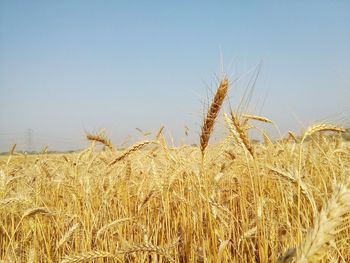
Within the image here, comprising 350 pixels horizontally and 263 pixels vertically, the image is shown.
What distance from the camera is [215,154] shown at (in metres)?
3.75

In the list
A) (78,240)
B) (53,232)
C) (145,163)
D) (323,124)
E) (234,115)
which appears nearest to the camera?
(234,115)

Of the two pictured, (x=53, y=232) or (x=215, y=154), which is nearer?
(x=53, y=232)

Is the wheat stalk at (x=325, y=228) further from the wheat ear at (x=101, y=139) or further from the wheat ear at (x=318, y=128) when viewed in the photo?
the wheat ear at (x=101, y=139)

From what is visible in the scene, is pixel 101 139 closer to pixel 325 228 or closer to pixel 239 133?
pixel 239 133

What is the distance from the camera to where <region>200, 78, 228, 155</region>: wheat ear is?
1.57m

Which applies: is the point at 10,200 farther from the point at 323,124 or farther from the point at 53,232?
the point at 323,124

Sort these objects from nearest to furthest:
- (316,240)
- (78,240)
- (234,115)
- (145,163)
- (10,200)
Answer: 1. (316,240)
2. (234,115)
3. (10,200)
4. (78,240)
5. (145,163)

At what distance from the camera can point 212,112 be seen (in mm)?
1584

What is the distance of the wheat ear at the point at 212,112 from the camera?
1570 mm

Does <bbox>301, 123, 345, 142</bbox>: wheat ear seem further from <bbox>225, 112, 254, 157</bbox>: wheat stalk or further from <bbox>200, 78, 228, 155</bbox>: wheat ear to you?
<bbox>200, 78, 228, 155</bbox>: wheat ear

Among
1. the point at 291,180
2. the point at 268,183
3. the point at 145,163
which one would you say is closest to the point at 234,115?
the point at 291,180

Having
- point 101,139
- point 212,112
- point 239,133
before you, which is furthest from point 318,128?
point 101,139

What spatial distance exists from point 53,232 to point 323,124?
2329mm

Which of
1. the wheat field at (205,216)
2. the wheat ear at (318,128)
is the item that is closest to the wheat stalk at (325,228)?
the wheat field at (205,216)
